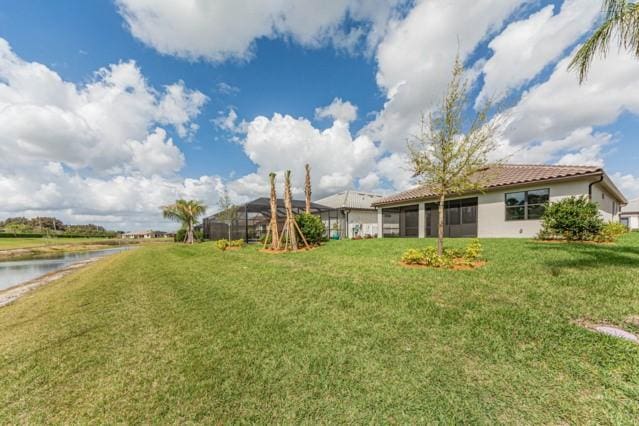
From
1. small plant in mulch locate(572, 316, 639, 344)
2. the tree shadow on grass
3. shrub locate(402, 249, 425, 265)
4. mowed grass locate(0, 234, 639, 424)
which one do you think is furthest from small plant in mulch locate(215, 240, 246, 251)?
small plant in mulch locate(572, 316, 639, 344)

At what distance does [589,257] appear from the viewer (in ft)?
19.7

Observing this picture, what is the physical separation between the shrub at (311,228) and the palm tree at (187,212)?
2082 cm

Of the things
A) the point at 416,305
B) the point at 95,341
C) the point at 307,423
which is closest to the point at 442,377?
the point at 307,423

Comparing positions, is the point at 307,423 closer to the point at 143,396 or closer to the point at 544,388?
the point at 143,396

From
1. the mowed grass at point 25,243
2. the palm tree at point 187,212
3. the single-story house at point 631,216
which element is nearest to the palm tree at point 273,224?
the palm tree at point 187,212

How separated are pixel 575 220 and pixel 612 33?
20.8 ft

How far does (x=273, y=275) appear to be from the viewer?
260 inches

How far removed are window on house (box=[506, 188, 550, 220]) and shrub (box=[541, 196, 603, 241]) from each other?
1.83 meters

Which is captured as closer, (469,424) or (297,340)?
(469,424)

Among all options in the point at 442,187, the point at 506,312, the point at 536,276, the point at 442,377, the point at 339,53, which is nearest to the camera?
the point at 442,377

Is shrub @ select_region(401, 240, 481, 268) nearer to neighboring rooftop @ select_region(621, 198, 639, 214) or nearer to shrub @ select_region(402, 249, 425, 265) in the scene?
shrub @ select_region(402, 249, 425, 265)

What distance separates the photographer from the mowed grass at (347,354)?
2.08 metres

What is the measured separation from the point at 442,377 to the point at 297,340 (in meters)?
1.68

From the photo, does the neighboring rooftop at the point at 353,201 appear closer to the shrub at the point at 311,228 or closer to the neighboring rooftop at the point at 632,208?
the shrub at the point at 311,228
